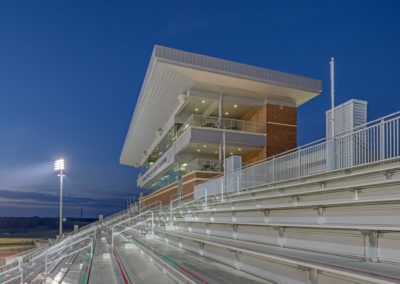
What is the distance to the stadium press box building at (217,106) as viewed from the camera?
68.0ft

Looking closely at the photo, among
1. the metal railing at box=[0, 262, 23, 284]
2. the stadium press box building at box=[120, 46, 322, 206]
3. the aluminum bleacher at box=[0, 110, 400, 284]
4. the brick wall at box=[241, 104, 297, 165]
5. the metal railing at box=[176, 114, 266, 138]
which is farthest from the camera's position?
the brick wall at box=[241, 104, 297, 165]

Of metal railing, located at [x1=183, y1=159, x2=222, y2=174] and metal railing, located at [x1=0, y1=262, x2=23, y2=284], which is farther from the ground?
metal railing, located at [x1=183, y1=159, x2=222, y2=174]

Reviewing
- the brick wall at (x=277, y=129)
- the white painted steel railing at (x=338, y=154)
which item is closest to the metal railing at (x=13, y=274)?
the white painted steel railing at (x=338, y=154)

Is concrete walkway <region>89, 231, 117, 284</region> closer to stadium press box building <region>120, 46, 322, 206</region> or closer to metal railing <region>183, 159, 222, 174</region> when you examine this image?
stadium press box building <region>120, 46, 322, 206</region>

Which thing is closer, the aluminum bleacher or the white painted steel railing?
the aluminum bleacher

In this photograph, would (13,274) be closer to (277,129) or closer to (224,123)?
(224,123)

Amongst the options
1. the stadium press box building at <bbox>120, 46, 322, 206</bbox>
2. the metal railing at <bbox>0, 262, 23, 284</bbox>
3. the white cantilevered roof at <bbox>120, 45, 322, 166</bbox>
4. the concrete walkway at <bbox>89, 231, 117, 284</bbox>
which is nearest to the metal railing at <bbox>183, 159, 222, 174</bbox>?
the stadium press box building at <bbox>120, 46, 322, 206</bbox>

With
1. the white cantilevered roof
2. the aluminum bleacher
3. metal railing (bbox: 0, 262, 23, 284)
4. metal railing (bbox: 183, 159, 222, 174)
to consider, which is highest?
the white cantilevered roof

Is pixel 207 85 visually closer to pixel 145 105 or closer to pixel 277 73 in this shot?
pixel 277 73

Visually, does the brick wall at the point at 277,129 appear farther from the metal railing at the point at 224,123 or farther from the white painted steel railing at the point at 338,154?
the white painted steel railing at the point at 338,154

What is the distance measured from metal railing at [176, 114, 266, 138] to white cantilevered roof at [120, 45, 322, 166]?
1794mm

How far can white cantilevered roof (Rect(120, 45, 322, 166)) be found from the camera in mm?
19984

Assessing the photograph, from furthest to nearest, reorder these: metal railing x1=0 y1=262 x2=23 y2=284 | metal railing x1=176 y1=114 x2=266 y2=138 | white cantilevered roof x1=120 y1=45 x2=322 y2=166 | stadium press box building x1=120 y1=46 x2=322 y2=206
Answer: metal railing x1=176 y1=114 x2=266 y2=138 < stadium press box building x1=120 y1=46 x2=322 y2=206 < white cantilevered roof x1=120 y1=45 x2=322 y2=166 < metal railing x1=0 y1=262 x2=23 y2=284

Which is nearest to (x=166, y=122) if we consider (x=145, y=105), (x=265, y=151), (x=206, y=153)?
(x=145, y=105)
